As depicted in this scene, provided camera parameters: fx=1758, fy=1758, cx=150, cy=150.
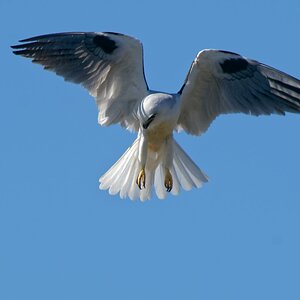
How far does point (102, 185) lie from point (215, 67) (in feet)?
6.00

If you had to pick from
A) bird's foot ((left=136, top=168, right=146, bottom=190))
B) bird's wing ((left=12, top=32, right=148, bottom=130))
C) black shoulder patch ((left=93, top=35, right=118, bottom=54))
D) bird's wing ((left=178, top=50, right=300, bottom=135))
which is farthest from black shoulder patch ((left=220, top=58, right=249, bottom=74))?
bird's foot ((left=136, top=168, right=146, bottom=190))

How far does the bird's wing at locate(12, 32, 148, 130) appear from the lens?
59.1 ft

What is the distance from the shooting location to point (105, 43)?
18.1 meters

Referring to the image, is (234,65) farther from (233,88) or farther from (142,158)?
(142,158)

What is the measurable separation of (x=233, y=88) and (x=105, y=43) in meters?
1.41

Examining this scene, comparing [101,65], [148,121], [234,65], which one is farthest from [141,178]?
[234,65]

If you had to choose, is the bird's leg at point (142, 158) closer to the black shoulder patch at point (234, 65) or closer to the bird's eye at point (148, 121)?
the bird's eye at point (148, 121)

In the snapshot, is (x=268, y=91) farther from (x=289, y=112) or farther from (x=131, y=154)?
(x=131, y=154)

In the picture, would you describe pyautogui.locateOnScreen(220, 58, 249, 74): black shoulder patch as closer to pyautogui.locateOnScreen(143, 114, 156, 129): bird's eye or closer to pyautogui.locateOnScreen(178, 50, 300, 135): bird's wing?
pyautogui.locateOnScreen(178, 50, 300, 135): bird's wing

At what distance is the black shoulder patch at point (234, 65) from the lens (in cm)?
1797

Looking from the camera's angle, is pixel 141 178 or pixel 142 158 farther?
pixel 141 178

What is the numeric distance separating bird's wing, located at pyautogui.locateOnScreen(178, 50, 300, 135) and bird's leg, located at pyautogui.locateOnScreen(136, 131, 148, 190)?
2.12 feet

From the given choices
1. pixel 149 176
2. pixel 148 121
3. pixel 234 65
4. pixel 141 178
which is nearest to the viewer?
pixel 148 121

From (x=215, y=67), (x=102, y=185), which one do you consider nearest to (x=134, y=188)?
(x=102, y=185)
